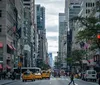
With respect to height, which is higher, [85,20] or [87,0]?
[87,0]

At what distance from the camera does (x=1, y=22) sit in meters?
95.7

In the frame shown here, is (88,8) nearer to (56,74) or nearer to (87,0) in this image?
(87,0)

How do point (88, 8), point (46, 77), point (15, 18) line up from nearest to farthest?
point (46, 77)
point (15, 18)
point (88, 8)

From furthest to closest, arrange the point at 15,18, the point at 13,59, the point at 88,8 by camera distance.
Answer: the point at 88,8, the point at 15,18, the point at 13,59

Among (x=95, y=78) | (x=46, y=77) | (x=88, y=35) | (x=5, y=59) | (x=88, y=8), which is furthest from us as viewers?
(x=88, y=8)

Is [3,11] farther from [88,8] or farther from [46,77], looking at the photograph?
[88,8]

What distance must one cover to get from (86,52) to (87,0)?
36.3 m

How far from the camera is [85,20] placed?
59.8 m

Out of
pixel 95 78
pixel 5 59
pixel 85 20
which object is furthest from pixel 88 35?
pixel 5 59

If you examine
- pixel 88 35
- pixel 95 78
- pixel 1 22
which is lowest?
pixel 95 78

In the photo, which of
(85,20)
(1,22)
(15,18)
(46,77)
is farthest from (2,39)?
(85,20)

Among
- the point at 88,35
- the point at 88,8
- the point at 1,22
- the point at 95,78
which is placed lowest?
the point at 95,78

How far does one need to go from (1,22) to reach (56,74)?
2954 cm

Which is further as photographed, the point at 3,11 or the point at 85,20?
the point at 3,11
